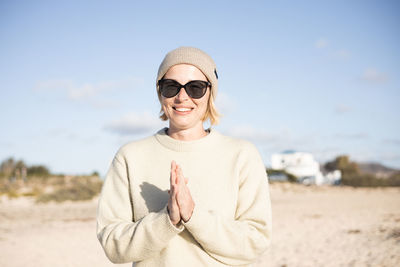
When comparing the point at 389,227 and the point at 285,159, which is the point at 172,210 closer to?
the point at 389,227

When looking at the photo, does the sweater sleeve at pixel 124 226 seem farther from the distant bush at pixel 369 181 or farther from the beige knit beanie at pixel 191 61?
the distant bush at pixel 369 181

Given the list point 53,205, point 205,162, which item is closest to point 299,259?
point 205,162

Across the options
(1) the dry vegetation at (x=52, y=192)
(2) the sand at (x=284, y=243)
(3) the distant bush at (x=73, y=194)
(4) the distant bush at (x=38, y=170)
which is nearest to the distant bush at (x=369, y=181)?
(1) the dry vegetation at (x=52, y=192)

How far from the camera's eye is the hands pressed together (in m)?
1.74

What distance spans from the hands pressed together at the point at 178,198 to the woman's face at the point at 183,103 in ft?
1.41

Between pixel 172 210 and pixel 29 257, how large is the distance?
24.5ft

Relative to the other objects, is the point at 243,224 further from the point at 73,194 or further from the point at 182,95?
the point at 73,194

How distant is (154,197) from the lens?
209 centimetres

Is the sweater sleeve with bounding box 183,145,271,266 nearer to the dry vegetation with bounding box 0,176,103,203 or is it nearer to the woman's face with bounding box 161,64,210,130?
the woman's face with bounding box 161,64,210,130

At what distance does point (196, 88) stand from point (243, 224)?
78 cm

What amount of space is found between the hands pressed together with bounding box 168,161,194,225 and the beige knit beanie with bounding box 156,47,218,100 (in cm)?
62

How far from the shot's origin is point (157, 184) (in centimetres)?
212

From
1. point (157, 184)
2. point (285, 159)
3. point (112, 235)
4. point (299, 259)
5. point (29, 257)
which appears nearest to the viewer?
point (112, 235)

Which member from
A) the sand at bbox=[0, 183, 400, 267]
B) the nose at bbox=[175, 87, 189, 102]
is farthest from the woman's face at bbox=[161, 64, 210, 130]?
the sand at bbox=[0, 183, 400, 267]
